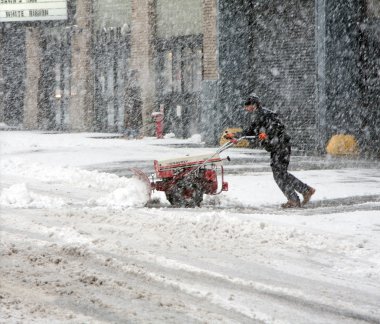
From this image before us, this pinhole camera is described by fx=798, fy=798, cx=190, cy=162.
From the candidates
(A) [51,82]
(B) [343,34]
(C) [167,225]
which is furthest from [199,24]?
(C) [167,225]

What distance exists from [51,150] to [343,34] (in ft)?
28.4

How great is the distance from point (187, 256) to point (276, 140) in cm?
401

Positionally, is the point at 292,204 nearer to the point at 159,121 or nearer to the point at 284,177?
the point at 284,177

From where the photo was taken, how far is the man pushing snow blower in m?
11.3

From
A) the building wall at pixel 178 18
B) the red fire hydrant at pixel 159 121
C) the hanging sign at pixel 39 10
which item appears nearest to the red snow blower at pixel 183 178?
the building wall at pixel 178 18

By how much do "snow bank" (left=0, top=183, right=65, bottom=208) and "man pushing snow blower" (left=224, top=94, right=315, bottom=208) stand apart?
8.89 feet

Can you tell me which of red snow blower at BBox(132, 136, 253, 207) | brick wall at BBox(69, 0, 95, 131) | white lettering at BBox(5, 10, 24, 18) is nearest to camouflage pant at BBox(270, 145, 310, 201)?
red snow blower at BBox(132, 136, 253, 207)

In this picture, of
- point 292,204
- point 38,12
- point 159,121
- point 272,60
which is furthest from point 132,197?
point 38,12

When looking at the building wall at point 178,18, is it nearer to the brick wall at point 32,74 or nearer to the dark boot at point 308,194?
the brick wall at point 32,74

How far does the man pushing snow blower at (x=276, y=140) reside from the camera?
37.1 feet

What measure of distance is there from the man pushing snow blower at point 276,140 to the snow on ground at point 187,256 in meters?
0.38

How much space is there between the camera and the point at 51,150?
22.3 meters

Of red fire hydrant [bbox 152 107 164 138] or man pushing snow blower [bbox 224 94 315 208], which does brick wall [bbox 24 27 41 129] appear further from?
man pushing snow blower [bbox 224 94 315 208]

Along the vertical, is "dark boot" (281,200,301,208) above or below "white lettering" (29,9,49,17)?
below
